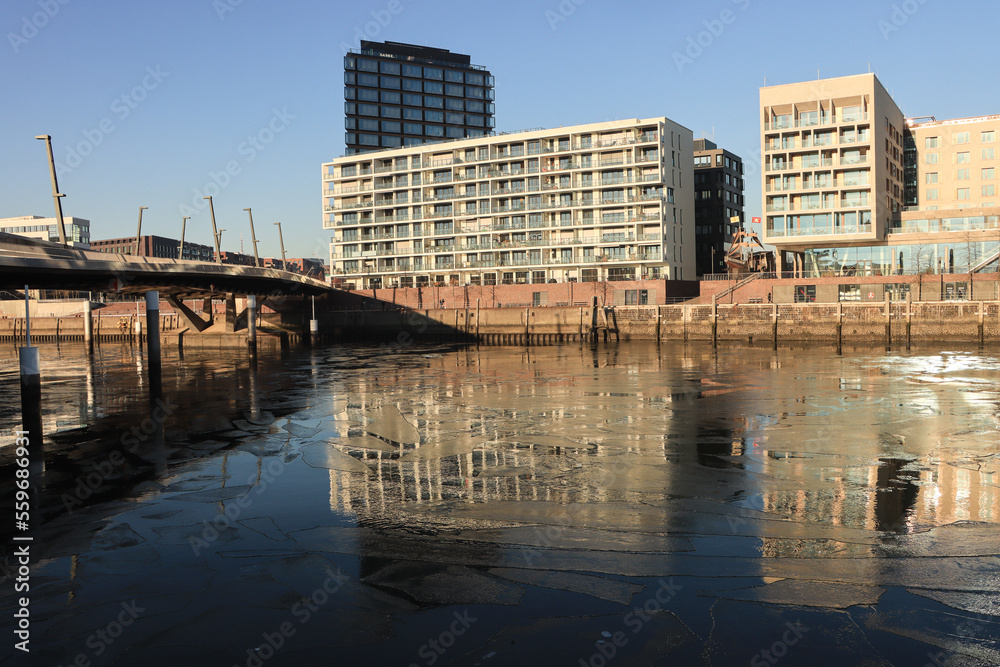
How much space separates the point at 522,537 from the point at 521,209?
352 feet

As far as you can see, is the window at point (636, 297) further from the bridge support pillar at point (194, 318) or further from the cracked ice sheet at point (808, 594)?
the cracked ice sheet at point (808, 594)

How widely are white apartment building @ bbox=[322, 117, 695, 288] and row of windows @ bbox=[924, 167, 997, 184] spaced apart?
112ft

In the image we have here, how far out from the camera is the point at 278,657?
327 inches

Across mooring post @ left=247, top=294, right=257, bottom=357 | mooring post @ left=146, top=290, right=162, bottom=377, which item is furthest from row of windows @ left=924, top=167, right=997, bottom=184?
mooring post @ left=146, top=290, right=162, bottom=377

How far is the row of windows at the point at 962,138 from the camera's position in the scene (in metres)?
106

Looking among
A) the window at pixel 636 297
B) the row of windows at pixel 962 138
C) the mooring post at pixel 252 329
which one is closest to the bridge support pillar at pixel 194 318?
the mooring post at pixel 252 329

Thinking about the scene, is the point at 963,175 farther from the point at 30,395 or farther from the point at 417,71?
the point at 30,395

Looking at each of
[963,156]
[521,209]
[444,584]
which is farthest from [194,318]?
[963,156]

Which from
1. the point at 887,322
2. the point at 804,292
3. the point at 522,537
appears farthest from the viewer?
the point at 804,292

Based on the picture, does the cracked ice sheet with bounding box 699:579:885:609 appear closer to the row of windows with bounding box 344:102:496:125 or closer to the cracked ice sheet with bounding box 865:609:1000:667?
the cracked ice sheet with bounding box 865:609:1000:667

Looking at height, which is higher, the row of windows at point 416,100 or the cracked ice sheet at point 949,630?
the row of windows at point 416,100

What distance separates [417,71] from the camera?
16175cm

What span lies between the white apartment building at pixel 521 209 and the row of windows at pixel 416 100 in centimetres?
2964

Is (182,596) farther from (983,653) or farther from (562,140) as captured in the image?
(562,140)
